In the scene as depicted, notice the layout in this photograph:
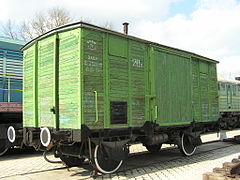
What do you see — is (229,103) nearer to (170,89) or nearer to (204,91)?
(204,91)

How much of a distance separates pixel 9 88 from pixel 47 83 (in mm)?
3365

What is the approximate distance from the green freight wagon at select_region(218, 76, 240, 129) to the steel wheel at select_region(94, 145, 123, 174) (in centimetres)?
1448

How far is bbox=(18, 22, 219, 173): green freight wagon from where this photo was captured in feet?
19.0

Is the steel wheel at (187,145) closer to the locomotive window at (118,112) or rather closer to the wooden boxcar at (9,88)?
the locomotive window at (118,112)

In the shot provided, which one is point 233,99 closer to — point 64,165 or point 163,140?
point 163,140

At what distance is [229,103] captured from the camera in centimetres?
1988

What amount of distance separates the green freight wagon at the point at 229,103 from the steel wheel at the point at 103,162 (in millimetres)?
14477

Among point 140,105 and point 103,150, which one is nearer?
point 103,150

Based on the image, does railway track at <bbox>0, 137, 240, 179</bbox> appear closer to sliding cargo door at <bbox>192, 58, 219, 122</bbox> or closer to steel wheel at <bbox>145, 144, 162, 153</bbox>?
steel wheel at <bbox>145, 144, 162, 153</bbox>

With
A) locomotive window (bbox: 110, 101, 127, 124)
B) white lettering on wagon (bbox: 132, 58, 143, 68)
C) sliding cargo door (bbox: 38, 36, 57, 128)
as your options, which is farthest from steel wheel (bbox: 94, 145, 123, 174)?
white lettering on wagon (bbox: 132, 58, 143, 68)

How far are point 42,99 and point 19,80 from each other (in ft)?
11.2

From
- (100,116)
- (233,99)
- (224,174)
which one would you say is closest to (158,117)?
(100,116)

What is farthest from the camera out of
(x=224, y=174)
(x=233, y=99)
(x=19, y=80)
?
(x=233, y=99)

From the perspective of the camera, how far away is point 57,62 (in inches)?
250
